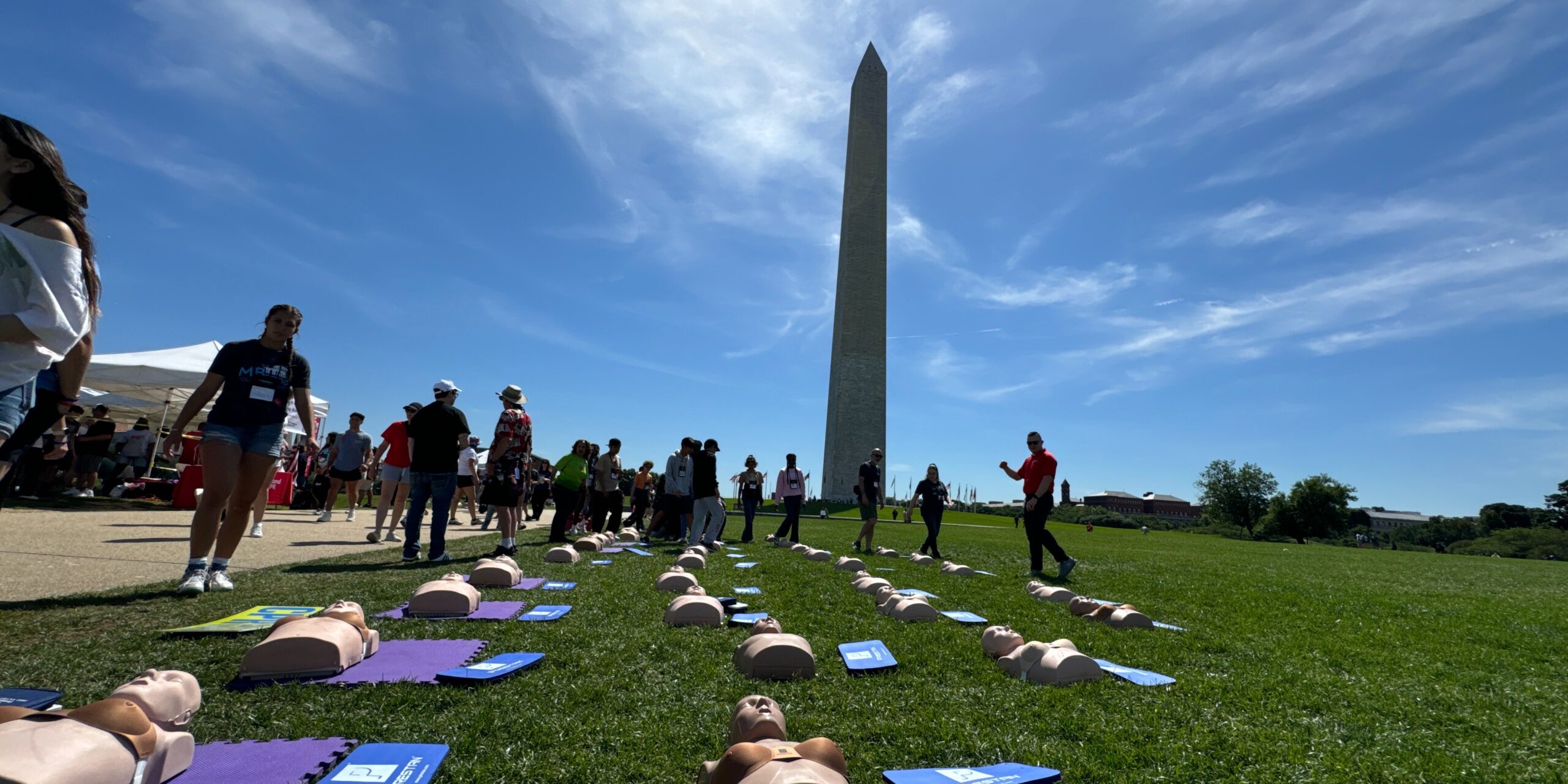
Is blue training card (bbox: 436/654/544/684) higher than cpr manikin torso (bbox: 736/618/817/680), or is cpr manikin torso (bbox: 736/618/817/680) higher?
cpr manikin torso (bbox: 736/618/817/680)

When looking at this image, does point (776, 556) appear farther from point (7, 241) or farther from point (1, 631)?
point (7, 241)

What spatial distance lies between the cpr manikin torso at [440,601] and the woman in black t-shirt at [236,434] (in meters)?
1.48

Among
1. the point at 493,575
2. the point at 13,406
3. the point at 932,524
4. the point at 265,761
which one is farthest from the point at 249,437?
the point at 932,524

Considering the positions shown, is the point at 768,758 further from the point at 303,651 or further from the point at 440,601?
the point at 440,601

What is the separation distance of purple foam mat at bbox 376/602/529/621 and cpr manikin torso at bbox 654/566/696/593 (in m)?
1.14

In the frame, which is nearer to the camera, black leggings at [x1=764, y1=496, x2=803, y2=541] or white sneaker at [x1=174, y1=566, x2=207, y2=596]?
white sneaker at [x1=174, y1=566, x2=207, y2=596]

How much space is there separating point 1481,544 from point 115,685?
56.0 meters

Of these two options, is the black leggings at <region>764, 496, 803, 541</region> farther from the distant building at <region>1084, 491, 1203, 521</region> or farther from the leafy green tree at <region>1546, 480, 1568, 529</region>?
the distant building at <region>1084, 491, 1203, 521</region>

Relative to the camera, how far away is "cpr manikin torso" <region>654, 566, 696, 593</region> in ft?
18.2

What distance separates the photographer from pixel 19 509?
10211mm

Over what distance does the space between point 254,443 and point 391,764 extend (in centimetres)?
395

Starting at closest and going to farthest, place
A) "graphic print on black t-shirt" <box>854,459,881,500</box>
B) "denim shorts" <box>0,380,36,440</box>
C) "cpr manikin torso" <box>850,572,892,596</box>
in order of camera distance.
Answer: "denim shorts" <box>0,380,36,440</box>
"cpr manikin torso" <box>850,572,892,596</box>
"graphic print on black t-shirt" <box>854,459,881,500</box>

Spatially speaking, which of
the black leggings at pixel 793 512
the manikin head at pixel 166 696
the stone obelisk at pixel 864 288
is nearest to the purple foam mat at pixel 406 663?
the manikin head at pixel 166 696

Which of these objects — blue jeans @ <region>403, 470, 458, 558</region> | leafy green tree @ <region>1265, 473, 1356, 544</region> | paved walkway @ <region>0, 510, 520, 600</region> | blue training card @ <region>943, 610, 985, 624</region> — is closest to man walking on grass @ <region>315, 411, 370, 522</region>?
paved walkway @ <region>0, 510, 520, 600</region>
